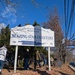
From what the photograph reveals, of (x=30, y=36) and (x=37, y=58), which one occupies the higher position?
(x=30, y=36)

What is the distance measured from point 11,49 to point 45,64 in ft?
10.8

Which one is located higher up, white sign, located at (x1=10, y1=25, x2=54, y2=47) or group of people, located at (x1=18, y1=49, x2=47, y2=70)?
white sign, located at (x1=10, y1=25, x2=54, y2=47)

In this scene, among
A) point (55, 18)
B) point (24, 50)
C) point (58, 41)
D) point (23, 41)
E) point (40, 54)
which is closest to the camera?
point (23, 41)

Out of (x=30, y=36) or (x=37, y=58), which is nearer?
(x=30, y=36)

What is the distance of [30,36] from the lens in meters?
13.1

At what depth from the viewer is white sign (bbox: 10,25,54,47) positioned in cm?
1306

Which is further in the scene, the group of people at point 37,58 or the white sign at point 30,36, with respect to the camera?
Result: the group of people at point 37,58

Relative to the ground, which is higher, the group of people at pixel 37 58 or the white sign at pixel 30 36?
the white sign at pixel 30 36

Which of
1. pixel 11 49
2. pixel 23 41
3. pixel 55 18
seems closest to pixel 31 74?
pixel 23 41

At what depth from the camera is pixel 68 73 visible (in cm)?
1376

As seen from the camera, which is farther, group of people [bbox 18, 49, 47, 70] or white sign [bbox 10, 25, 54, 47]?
group of people [bbox 18, 49, 47, 70]

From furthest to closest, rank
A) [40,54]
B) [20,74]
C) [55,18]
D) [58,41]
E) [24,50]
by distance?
[55,18] < [58,41] < [40,54] < [24,50] < [20,74]

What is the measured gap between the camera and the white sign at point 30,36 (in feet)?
42.9

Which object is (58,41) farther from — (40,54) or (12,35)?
(12,35)
